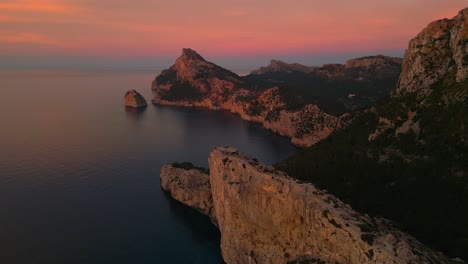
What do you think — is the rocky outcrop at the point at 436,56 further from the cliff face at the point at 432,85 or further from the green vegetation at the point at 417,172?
the green vegetation at the point at 417,172

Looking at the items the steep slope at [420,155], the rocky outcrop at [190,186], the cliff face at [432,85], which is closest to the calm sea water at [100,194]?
the rocky outcrop at [190,186]

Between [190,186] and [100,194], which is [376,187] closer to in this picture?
[190,186]

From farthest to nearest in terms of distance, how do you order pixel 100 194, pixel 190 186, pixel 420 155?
pixel 100 194
pixel 190 186
pixel 420 155

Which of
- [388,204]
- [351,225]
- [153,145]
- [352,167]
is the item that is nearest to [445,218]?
[388,204]

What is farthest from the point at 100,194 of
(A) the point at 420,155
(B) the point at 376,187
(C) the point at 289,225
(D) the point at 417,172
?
(A) the point at 420,155

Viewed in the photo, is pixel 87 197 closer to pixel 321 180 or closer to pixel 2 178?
pixel 2 178

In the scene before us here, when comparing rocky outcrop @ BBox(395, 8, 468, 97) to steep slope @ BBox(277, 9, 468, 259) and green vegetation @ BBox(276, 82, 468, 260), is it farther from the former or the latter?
green vegetation @ BBox(276, 82, 468, 260)
